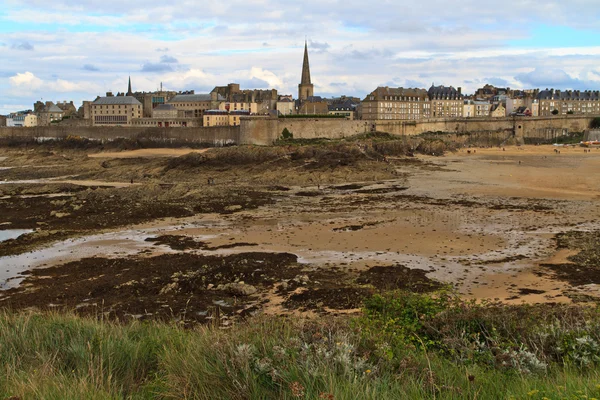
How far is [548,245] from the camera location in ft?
49.6

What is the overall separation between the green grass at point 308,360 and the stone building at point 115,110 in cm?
6550

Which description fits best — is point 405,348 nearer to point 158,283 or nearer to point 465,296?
point 465,296

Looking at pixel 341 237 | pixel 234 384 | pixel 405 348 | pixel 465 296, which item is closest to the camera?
pixel 234 384

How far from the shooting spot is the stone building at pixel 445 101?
74.1 metres

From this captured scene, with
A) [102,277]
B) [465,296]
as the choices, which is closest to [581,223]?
[465,296]

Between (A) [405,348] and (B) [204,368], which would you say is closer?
(B) [204,368]

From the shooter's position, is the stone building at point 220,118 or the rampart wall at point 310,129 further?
the stone building at point 220,118

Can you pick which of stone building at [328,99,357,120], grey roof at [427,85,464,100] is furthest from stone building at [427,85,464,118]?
stone building at [328,99,357,120]

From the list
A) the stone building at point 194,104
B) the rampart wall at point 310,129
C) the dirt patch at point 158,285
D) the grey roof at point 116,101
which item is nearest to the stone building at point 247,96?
the stone building at point 194,104

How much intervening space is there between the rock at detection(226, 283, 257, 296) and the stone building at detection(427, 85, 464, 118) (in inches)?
2562

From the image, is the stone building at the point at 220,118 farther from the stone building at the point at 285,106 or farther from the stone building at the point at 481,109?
the stone building at the point at 481,109

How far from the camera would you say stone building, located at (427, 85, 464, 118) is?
2916 inches

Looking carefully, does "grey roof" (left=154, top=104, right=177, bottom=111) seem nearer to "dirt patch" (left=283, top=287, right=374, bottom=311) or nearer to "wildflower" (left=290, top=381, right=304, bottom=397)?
"dirt patch" (left=283, top=287, right=374, bottom=311)

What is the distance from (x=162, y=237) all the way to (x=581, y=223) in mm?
12846
